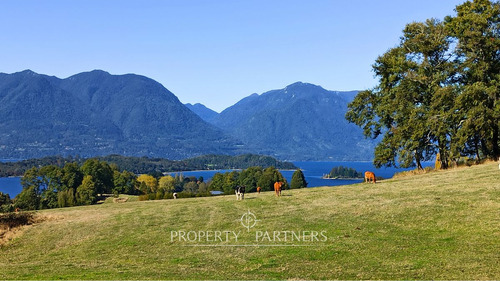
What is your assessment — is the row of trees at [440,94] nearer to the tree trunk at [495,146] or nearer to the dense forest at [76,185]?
the tree trunk at [495,146]

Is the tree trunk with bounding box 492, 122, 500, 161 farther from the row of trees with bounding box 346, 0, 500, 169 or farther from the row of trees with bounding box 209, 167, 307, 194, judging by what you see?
the row of trees with bounding box 209, 167, 307, 194

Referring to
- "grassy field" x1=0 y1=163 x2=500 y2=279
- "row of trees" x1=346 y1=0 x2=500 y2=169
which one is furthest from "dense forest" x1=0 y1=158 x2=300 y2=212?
"grassy field" x1=0 y1=163 x2=500 y2=279

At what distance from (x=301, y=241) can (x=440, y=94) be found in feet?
103

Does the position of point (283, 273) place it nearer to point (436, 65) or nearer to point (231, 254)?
point (231, 254)

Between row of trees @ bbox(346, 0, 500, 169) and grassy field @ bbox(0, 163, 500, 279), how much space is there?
1146cm

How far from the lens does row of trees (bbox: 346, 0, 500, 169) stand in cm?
4481

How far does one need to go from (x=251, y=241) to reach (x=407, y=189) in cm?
1591

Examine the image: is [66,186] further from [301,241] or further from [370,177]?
[301,241]

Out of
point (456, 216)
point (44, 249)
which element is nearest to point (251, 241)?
point (456, 216)

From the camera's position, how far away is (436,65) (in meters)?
50.4

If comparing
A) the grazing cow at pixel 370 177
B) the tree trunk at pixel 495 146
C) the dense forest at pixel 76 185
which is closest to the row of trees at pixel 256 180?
the dense forest at pixel 76 185

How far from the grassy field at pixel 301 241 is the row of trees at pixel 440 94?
11459mm

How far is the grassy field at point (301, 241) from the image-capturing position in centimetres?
1702

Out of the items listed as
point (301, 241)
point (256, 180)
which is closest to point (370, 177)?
point (301, 241)
